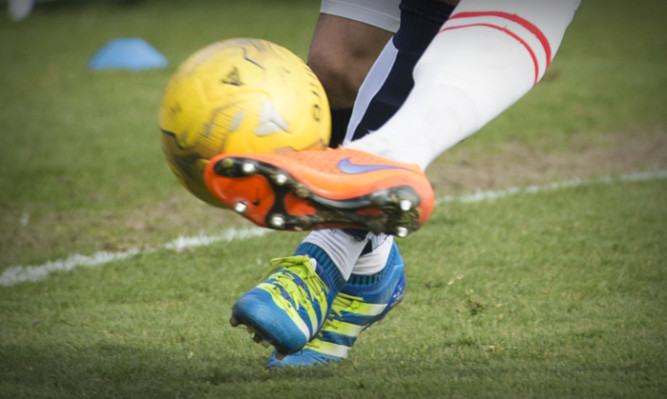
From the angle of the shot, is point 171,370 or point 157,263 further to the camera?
point 157,263

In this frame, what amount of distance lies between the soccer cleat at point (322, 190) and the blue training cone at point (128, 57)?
17.6 ft

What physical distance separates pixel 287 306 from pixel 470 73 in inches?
25.0

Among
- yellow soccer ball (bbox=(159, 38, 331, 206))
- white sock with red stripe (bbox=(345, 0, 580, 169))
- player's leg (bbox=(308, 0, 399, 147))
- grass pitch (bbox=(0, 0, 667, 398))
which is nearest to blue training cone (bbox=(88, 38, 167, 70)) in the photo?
grass pitch (bbox=(0, 0, 667, 398))

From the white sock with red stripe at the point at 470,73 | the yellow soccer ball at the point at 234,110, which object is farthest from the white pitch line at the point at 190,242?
the white sock with red stripe at the point at 470,73

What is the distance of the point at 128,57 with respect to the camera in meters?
6.54

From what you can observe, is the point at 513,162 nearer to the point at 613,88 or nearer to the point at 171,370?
the point at 613,88

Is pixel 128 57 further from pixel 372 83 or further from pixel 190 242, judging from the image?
pixel 372 83

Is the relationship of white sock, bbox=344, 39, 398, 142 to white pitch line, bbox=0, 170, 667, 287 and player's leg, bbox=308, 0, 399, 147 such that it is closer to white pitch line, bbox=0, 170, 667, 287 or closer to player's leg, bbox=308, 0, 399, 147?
player's leg, bbox=308, 0, 399, 147

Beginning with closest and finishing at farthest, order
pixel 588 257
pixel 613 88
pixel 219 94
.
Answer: pixel 219 94 < pixel 588 257 < pixel 613 88

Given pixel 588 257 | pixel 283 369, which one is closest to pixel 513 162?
pixel 588 257

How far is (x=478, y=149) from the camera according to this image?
4.47 metres

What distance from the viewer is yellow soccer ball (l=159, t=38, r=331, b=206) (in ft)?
4.91

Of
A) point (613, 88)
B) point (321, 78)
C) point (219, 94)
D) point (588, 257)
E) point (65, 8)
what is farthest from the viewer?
point (65, 8)

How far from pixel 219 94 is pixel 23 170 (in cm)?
295
